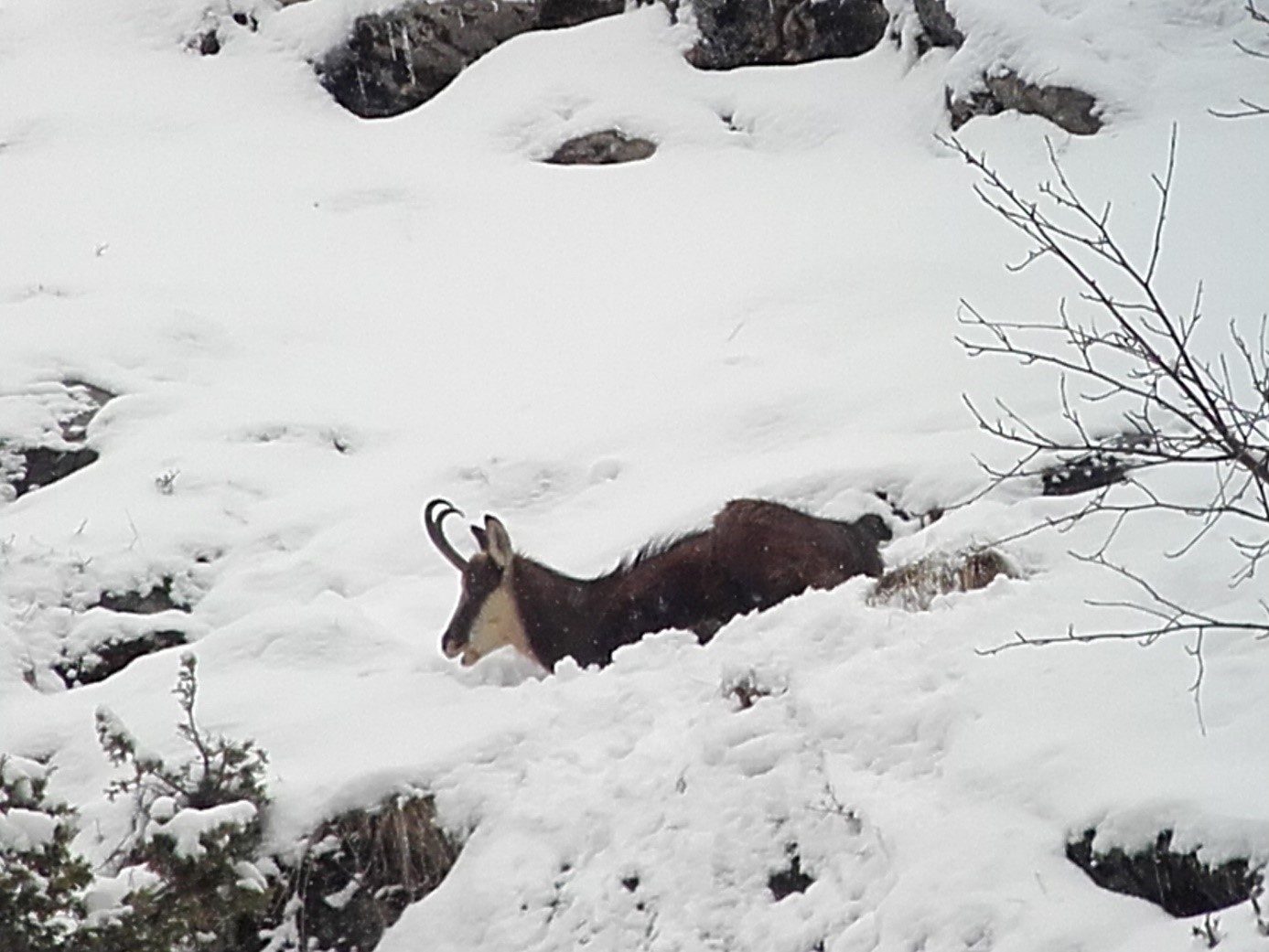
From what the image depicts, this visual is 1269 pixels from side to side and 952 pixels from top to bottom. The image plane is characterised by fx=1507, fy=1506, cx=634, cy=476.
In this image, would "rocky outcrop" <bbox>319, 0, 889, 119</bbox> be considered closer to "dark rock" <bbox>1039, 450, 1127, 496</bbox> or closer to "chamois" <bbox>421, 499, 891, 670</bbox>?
"dark rock" <bbox>1039, 450, 1127, 496</bbox>

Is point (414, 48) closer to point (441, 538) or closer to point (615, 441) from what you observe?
point (615, 441)

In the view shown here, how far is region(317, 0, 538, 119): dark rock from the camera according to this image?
15.9m

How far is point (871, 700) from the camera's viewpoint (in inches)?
198

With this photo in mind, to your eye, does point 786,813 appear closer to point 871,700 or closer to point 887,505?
point 871,700

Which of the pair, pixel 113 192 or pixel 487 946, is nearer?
pixel 487 946

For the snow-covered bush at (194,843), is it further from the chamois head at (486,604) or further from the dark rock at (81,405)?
the dark rock at (81,405)

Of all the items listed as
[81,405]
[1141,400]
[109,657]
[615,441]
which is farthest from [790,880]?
[81,405]

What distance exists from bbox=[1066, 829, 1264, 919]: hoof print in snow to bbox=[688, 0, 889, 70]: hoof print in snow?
1257 centimetres

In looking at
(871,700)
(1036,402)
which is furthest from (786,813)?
(1036,402)

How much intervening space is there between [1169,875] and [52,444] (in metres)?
7.71

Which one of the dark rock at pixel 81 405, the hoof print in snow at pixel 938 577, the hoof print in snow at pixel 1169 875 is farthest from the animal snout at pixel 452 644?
the dark rock at pixel 81 405

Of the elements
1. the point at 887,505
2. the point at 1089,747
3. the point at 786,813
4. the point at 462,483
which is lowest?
the point at 462,483

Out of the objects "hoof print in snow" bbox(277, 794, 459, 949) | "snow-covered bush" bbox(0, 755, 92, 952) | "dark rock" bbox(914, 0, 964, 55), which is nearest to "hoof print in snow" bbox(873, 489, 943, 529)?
"hoof print in snow" bbox(277, 794, 459, 949)

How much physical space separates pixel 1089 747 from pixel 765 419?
16.5 feet
